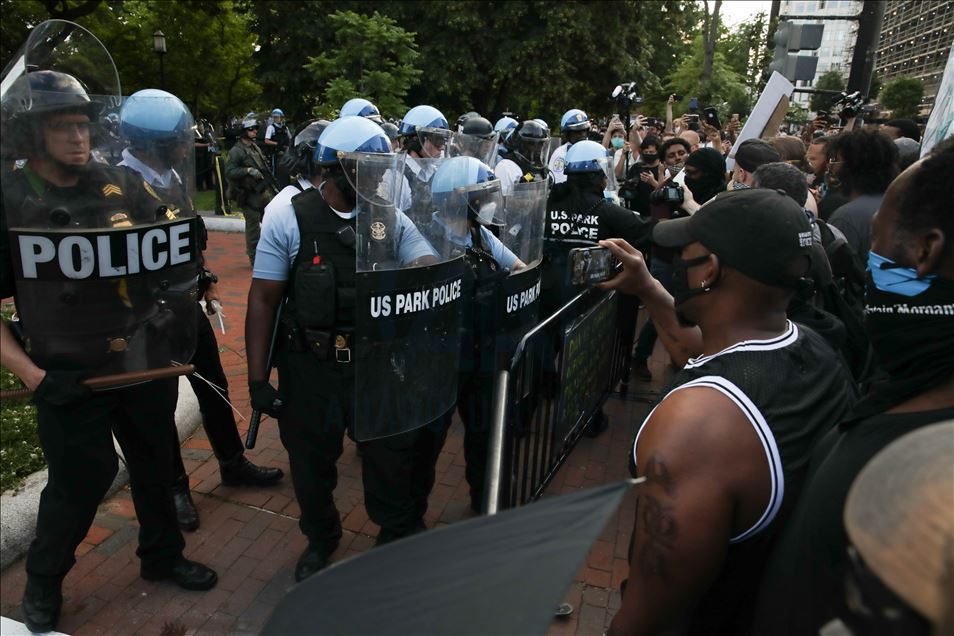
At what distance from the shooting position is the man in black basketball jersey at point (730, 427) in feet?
4.39

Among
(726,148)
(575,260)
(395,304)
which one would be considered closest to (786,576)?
(575,260)

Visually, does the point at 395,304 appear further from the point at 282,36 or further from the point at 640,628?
the point at 282,36

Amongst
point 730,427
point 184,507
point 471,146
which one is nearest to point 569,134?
point 471,146

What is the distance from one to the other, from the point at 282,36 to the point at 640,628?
23.9 m

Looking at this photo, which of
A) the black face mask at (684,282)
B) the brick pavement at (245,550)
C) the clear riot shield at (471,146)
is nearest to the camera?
the black face mask at (684,282)

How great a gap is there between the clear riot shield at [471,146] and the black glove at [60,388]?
10.1ft

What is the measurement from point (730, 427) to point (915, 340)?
0.39 m

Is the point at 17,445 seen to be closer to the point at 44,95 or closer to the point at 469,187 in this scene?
the point at 44,95

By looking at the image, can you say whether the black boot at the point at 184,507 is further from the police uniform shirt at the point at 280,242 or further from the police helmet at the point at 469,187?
the police helmet at the point at 469,187

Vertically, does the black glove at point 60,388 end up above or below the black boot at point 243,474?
above

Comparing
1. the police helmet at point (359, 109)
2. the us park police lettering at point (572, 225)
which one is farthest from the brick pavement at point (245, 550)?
the police helmet at point (359, 109)

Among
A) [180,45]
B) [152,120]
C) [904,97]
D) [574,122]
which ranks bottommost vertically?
[152,120]

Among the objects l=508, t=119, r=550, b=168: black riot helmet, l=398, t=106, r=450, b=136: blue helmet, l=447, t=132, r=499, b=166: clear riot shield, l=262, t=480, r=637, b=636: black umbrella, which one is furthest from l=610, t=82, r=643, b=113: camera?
l=262, t=480, r=637, b=636: black umbrella

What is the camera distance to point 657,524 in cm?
136
